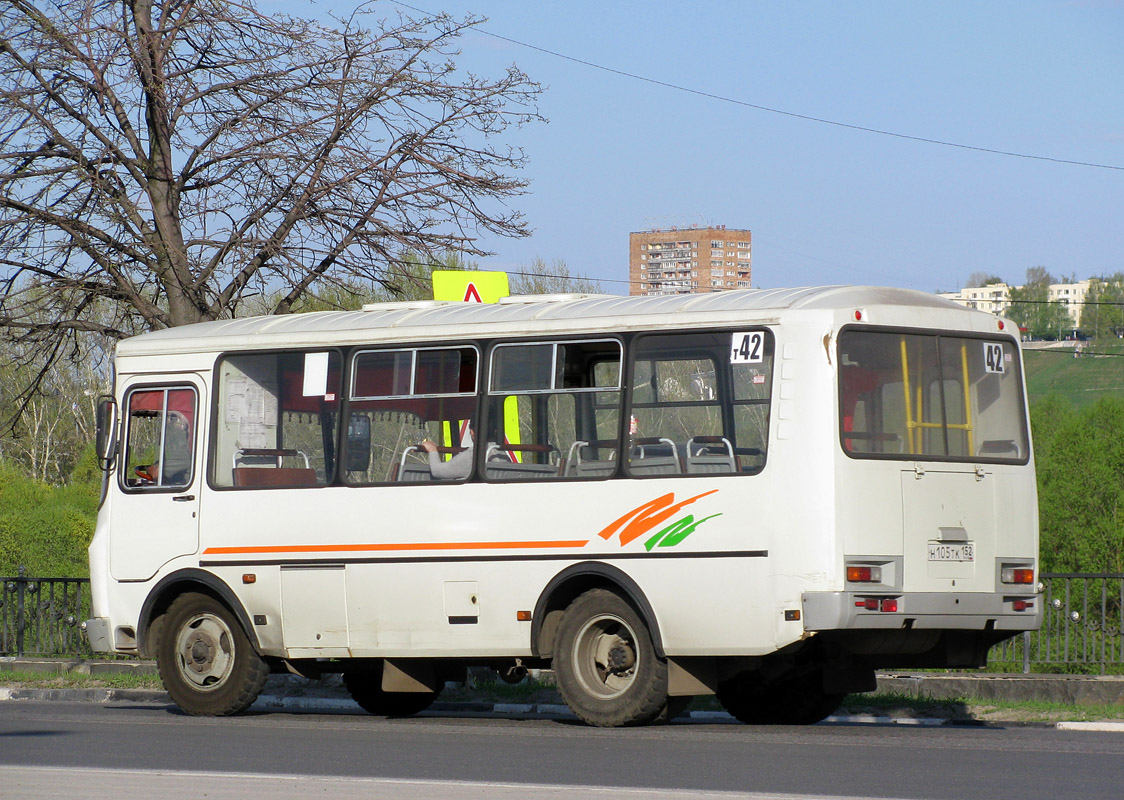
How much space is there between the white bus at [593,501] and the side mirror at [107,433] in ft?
1.21

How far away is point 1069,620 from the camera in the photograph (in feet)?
49.0

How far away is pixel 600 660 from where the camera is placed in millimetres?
11078

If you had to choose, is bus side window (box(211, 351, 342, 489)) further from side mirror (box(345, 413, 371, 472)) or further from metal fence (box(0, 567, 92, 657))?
metal fence (box(0, 567, 92, 657))

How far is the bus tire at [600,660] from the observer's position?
10898mm

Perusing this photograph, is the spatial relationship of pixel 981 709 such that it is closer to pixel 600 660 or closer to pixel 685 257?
pixel 600 660

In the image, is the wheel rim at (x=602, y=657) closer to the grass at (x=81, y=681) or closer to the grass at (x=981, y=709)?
the grass at (x=981, y=709)

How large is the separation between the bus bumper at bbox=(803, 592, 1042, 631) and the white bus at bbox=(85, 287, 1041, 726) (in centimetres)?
2

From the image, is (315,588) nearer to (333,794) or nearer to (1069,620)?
(333,794)

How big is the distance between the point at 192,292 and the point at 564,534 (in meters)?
7.61

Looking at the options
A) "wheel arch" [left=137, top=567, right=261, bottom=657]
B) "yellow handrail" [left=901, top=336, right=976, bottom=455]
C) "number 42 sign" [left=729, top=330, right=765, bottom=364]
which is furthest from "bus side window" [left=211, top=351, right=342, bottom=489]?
"yellow handrail" [left=901, top=336, right=976, bottom=455]

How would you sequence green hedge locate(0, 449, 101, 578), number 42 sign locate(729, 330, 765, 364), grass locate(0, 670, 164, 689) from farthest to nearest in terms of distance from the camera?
green hedge locate(0, 449, 101, 578), grass locate(0, 670, 164, 689), number 42 sign locate(729, 330, 765, 364)

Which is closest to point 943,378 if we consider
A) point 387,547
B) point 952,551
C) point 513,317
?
point 952,551

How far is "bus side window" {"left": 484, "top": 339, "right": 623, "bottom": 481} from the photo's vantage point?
36.6 feet

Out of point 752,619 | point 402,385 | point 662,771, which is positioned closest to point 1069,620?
point 752,619
